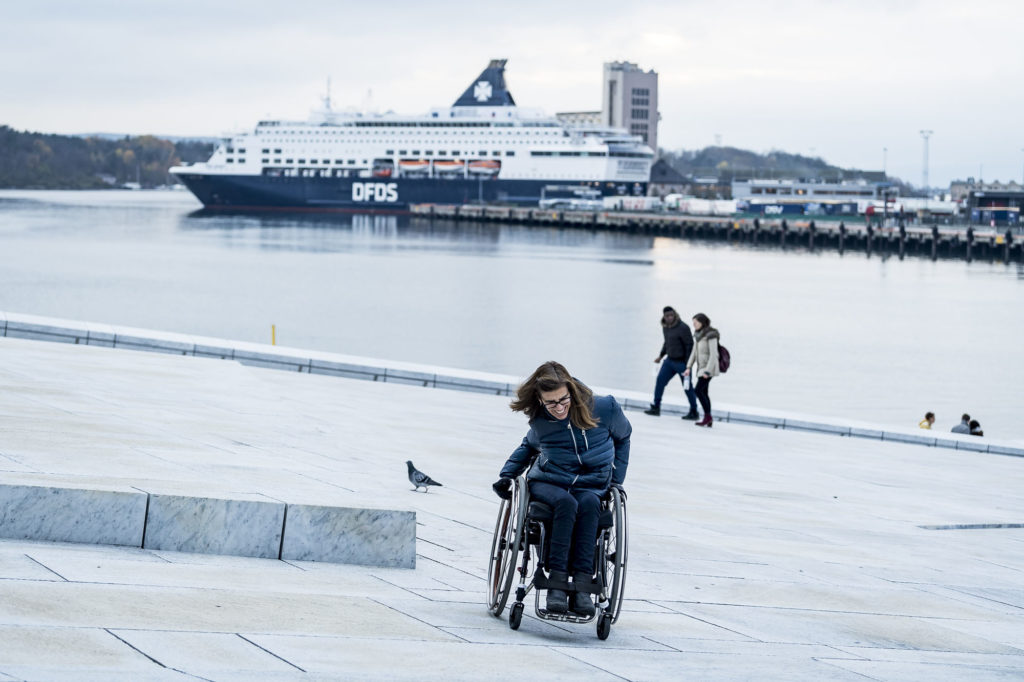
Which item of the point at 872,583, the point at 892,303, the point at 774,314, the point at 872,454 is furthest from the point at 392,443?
the point at 892,303

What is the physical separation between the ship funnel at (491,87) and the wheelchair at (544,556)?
11563cm

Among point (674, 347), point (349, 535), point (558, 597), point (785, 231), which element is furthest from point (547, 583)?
point (785, 231)

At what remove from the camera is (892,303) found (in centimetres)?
5053

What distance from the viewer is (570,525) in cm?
491

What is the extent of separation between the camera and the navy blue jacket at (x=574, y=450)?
4.96m

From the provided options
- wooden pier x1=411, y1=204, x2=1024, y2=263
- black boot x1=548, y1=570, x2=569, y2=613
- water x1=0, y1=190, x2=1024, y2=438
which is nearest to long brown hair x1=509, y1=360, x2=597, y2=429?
black boot x1=548, y1=570, x2=569, y2=613

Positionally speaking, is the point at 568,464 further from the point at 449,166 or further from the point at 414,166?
the point at 414,166

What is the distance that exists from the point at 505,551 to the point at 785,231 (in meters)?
86.7

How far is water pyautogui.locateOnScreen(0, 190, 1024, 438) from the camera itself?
3005 centimetres

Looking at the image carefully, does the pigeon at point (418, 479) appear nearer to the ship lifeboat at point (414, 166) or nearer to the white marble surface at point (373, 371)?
the white marble surface at point (373, 371)

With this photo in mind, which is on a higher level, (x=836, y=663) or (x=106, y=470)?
(x=106, y=470)

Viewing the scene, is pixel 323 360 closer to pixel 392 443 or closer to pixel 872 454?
pixel 392 443

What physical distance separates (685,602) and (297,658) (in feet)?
7.73

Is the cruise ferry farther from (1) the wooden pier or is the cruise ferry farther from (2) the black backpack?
(2) the black backpack
